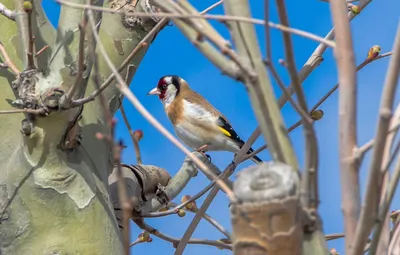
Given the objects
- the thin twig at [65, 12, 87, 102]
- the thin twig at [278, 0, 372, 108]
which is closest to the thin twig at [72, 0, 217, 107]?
the thin twig at [65, 12, 87, 102]

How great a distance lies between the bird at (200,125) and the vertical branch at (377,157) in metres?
2.25

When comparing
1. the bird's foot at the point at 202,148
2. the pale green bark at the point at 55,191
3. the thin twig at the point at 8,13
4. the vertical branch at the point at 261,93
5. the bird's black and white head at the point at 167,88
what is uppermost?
the bird's black and white head at the point at 167,88

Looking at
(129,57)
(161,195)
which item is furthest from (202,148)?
(129,57)

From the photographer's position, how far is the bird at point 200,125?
2977mm

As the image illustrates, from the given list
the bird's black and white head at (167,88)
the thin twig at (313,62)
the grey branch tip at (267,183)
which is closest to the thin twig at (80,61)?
the thin twig at (313,62)

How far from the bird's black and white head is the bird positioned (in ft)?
0.15

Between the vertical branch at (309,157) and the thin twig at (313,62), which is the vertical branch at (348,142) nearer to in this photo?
the vertical branch at (309,157)

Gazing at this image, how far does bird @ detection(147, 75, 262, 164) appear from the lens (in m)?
2.98

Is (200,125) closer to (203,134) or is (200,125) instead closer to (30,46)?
(203,134)

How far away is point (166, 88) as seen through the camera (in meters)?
3.38

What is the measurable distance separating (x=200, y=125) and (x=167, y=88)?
447 mm

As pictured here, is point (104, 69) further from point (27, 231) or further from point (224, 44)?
point (224, 44)

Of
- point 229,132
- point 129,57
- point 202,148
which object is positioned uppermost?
point 229,132

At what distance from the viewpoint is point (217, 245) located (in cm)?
152
